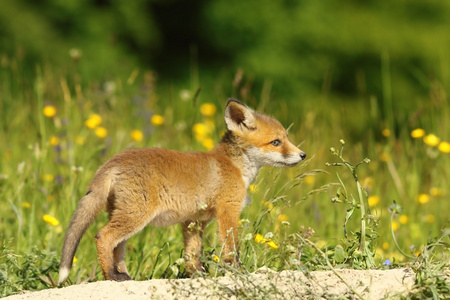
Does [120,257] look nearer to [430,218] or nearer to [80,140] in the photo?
[80,140]

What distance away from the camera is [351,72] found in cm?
1318

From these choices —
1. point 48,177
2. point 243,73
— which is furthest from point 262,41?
point 48,177

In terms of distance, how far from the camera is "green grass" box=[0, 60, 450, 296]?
A: 4195 mm

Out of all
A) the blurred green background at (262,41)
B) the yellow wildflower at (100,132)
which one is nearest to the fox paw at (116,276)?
the yellow wildflower at (100,132)

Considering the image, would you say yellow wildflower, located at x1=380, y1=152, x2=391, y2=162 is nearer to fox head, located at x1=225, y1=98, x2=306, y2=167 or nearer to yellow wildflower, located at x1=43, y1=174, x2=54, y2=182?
fox head, located at x1=225, y1=98, x2=306, y2=167

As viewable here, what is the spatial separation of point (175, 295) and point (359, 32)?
10.3m

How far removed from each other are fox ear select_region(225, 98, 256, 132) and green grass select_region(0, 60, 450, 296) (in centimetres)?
44

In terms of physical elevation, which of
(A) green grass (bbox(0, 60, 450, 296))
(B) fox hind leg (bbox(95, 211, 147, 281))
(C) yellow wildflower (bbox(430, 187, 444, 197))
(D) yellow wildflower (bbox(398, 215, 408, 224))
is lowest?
(D) yellow wildflower (bbox(398, 215, 408, 224))

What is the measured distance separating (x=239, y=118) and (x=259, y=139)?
22 centimetres

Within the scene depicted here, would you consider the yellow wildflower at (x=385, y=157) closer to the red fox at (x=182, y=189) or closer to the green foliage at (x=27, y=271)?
the red fox at (x=182, y=189)

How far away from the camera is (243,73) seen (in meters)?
12.4

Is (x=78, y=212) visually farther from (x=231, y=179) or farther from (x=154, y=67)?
(x=154, y=67)

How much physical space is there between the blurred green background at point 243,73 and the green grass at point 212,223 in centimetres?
4

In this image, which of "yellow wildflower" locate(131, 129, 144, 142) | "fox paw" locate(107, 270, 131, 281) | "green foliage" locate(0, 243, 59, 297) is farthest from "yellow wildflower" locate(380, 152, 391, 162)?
"green foliage" locate(0, 243, 59, 297)
